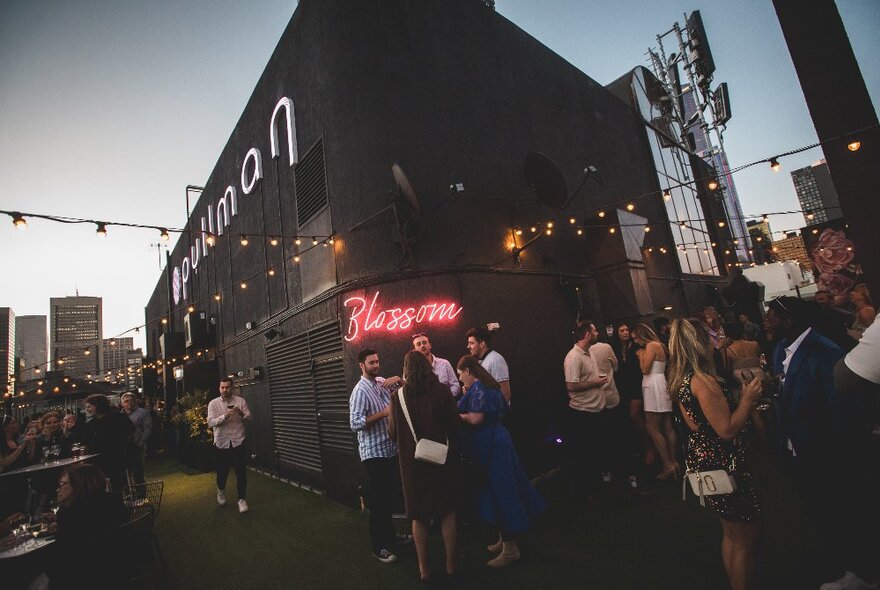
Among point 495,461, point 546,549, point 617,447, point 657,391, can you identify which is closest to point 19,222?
point 495,461

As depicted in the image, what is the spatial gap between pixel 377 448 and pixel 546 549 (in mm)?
1849

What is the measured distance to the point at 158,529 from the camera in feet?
18.7

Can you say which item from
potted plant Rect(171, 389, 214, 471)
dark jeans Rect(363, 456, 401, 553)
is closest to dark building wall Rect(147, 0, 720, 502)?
potted plant Rect(171, 389, 214, 471)

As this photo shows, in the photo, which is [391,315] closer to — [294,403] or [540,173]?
[294,403]

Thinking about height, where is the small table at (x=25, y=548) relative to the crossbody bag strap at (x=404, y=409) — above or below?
below

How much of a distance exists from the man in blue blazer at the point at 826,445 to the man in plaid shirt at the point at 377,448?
10.1ft

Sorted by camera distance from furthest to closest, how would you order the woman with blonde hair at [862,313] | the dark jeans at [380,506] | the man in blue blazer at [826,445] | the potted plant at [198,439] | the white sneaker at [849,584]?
the potted plant at [198,439] < the woman with blonde hair at [862,313] < the dark jeans at [380,506] < the white sneaker at [849,584] < the man in blue blazer at [826,445]

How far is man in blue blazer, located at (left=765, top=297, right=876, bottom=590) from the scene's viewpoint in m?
2.27

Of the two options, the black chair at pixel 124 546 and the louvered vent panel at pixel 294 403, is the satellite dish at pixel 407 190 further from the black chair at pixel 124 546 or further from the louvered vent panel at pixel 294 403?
the black chair at pixel 124 546

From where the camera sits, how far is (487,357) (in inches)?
183

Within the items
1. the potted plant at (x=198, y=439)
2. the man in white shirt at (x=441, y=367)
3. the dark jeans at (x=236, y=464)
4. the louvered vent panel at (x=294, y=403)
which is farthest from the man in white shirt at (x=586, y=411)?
the potted plant at (x=198, y=439)

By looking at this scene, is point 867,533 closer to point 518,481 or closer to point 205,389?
point 518,481

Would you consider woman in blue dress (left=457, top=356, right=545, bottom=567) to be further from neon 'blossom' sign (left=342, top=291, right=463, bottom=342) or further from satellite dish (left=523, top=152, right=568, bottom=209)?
satellite dish (left=523, top=152, right=568, bottom=209)

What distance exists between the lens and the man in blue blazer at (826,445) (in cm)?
227
